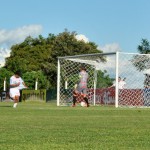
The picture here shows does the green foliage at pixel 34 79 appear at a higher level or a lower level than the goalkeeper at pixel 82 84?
higher

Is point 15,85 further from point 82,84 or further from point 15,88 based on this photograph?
point 82,84

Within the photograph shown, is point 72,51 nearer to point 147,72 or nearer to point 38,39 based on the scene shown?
point 38,39

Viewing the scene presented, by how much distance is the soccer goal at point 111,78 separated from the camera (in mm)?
32406

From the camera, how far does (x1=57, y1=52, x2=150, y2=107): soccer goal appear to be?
106 ft

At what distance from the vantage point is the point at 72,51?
7756 centimetres

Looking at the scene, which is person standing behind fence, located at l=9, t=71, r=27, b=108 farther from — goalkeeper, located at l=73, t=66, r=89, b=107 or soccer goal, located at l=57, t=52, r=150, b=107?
soccer goal, located at l=57, t=52, r=150, b=107

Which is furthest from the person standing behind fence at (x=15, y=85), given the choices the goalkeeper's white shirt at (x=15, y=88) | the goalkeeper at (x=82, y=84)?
the goalkeeper at (x=82, y=84)

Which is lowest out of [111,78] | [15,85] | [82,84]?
[15,85]

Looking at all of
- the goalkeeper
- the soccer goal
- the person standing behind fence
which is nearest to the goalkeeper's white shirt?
the person standing behind fence

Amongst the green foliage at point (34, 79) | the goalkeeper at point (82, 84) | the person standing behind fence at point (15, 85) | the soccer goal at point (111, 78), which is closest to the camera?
the person standing behind fence at point (15, 85)

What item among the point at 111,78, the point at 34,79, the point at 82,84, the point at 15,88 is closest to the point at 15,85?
the point at 15,88

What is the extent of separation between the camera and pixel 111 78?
34.8 metres

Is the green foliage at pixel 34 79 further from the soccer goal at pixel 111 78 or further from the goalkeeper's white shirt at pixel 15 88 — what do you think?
the goalkeeper's white shirt at pixel 15 88

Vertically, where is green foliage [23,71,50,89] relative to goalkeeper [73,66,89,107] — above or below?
above
